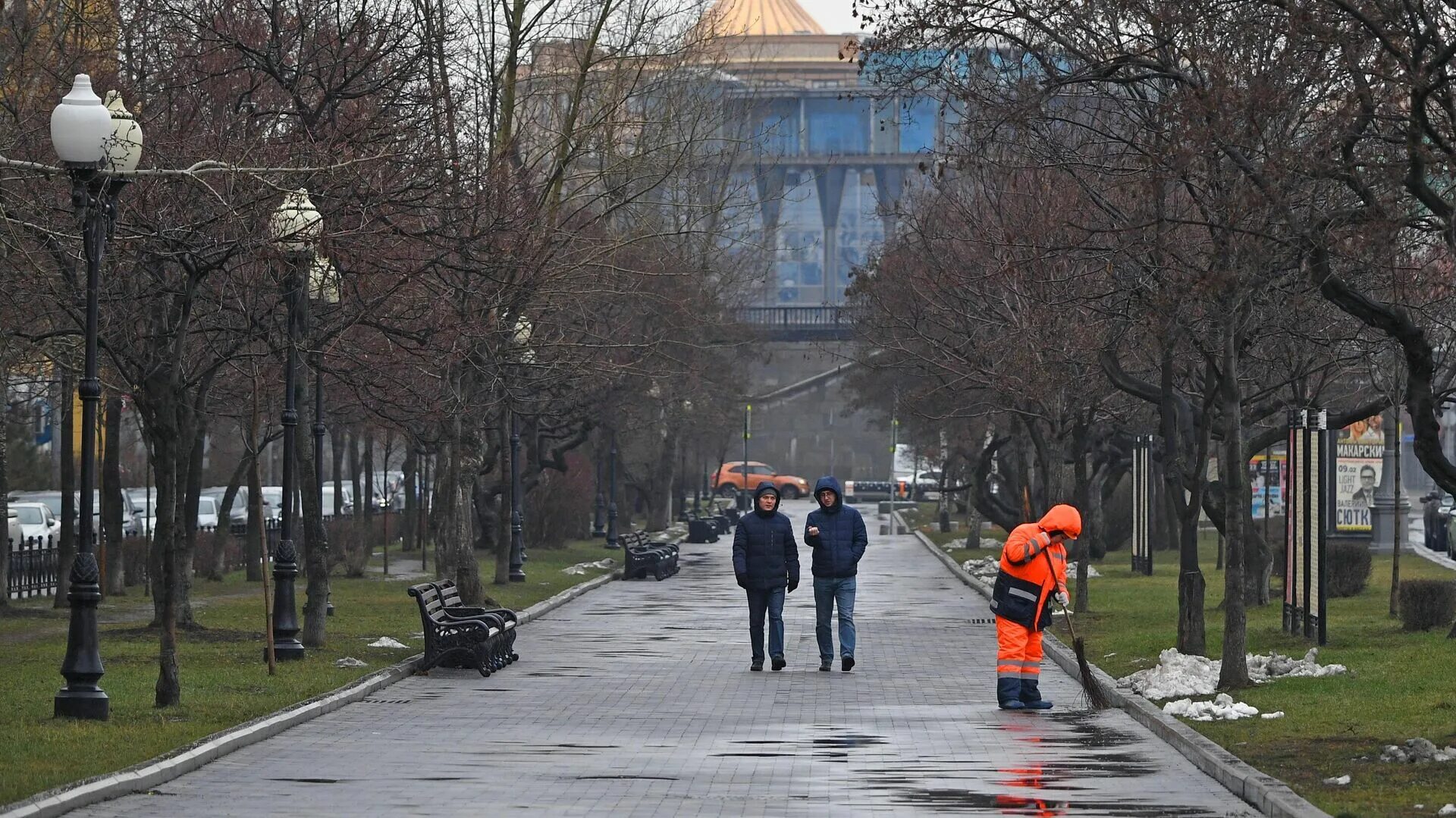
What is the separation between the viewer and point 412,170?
21.2 meters

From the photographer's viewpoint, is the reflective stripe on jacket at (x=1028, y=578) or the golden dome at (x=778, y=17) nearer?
the reflective stripe on jacket at (x=1028, y=578)

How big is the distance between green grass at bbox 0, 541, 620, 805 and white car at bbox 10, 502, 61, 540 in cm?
1419

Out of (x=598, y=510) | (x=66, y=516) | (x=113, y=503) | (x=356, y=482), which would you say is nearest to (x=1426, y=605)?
(x=66, y=516)

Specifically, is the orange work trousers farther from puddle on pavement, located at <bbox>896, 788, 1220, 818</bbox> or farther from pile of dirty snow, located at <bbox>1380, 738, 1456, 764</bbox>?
puddle on pavement, located at <bbox>896, 788, 1220, 818</bbox>

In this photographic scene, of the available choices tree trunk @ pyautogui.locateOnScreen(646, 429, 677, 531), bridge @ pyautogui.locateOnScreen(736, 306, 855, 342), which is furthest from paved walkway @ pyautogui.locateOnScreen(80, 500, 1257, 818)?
bridge @ pyautogui.locateOnScreen(736, 306, 855, 342)

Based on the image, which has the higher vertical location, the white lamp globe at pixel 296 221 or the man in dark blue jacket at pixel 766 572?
the white lamp globe at pixel 296 221

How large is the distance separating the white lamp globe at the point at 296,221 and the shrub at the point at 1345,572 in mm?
16944

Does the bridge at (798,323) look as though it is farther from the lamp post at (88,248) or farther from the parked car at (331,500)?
the lamp post at (88,248)

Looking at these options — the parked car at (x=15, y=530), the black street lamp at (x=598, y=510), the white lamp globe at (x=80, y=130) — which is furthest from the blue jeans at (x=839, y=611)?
the black street lamp at (x=598, y=510)

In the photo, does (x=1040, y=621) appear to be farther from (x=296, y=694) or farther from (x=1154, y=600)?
(x=1154, y=600)

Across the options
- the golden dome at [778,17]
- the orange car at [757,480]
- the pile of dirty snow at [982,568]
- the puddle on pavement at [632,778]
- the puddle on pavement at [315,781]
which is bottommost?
the pile of dirty snow at [982,568]

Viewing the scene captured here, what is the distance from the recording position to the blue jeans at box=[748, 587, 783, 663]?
2098cm

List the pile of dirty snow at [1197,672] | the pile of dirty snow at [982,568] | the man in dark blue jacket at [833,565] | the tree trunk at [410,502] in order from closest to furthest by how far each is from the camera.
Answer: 1. the pile of dirty snow at [1197,672]
2. the man in dark blue jacket at [833,565]
3. the pile of dirty snow at [982,568]
4. the tree trunk at [410,502]

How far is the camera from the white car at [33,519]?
152 feet
